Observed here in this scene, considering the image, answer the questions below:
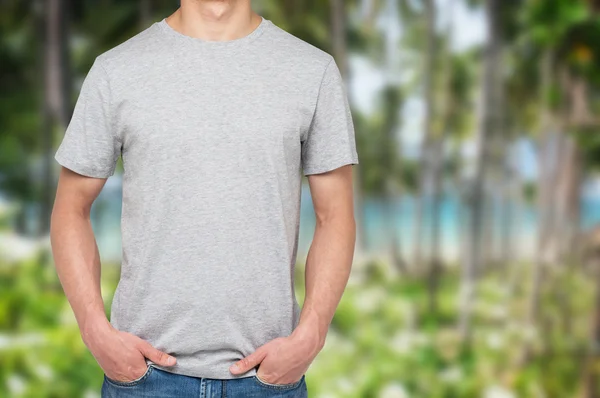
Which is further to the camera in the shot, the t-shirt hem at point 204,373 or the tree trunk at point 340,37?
the tree trunk at point 340,37

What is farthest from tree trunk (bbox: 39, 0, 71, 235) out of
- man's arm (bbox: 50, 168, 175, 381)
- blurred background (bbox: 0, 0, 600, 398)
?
man's arm (bbox: 50, 168, 175, 381)

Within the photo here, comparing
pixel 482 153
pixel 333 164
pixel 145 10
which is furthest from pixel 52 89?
pixel 333 164

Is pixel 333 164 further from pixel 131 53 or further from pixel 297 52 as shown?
pixel 131 53

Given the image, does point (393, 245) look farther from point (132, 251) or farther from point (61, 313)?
point (132, 251)

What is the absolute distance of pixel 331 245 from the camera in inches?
40.1

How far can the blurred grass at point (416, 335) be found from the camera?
2.92 metres

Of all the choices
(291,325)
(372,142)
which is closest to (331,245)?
(291,325)

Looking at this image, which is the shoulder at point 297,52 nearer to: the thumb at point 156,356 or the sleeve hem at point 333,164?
the sleeve hem at point 333,164

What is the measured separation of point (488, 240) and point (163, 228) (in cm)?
221

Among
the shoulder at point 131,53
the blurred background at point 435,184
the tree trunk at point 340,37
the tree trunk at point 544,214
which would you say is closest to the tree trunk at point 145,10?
the blurred background at point 435,184

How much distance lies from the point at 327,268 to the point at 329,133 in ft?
0.55

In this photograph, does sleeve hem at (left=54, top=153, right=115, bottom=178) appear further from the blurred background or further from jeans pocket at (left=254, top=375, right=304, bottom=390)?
the blurred background

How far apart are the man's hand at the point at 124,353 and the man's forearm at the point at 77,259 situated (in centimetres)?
3

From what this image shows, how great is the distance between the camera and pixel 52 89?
2939 millimetres
